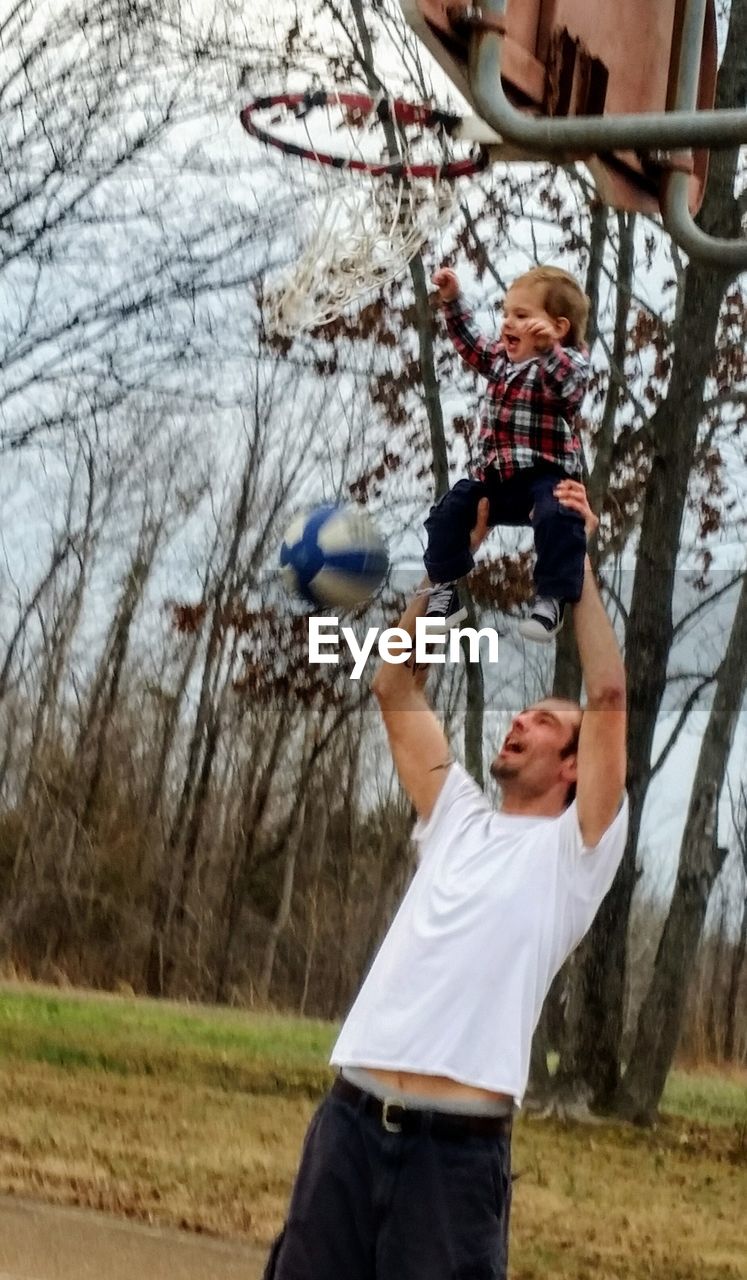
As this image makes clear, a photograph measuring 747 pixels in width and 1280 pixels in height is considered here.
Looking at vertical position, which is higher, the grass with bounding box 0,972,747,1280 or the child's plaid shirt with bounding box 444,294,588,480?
the child's plaid shirt with bounding box 444,294,588,480

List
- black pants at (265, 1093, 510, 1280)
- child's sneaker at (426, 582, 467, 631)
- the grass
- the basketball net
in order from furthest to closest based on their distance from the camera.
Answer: the grass, the basketball net, child's sneaker at (426, 582, 467, 631), black pants at (265, 1093, 510, 1280)

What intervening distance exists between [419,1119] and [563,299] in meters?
1.31

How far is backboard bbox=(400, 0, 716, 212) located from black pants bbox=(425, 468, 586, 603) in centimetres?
49

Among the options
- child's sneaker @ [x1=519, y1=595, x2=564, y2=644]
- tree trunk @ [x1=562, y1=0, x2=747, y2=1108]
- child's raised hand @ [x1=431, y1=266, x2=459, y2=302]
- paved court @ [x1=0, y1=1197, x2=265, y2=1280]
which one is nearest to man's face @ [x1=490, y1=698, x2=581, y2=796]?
child's sneaker @ [x1=519, y1=595, x2=564, y2=644]

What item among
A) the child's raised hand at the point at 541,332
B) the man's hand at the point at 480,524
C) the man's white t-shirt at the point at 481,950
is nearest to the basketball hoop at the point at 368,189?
the child's raised hand at the point at 541,332

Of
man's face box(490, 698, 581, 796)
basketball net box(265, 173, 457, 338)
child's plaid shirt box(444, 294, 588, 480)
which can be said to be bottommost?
man's face box(490, 698, 581, 796)

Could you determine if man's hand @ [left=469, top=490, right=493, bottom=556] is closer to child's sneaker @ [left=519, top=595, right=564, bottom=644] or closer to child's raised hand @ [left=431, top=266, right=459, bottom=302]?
child's sneaker @ [left=519, top=595, right=564, bottom=644]

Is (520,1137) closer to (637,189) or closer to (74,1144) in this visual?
(74,1144)

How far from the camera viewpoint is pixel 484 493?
2.66m

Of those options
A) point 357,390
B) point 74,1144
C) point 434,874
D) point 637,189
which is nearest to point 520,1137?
point 74,1144

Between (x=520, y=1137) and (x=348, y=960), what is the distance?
560 millimetres

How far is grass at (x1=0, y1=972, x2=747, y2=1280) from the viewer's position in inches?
135

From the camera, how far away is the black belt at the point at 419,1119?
2037 millimetres

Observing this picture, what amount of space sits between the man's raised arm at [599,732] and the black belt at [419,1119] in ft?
1.34
